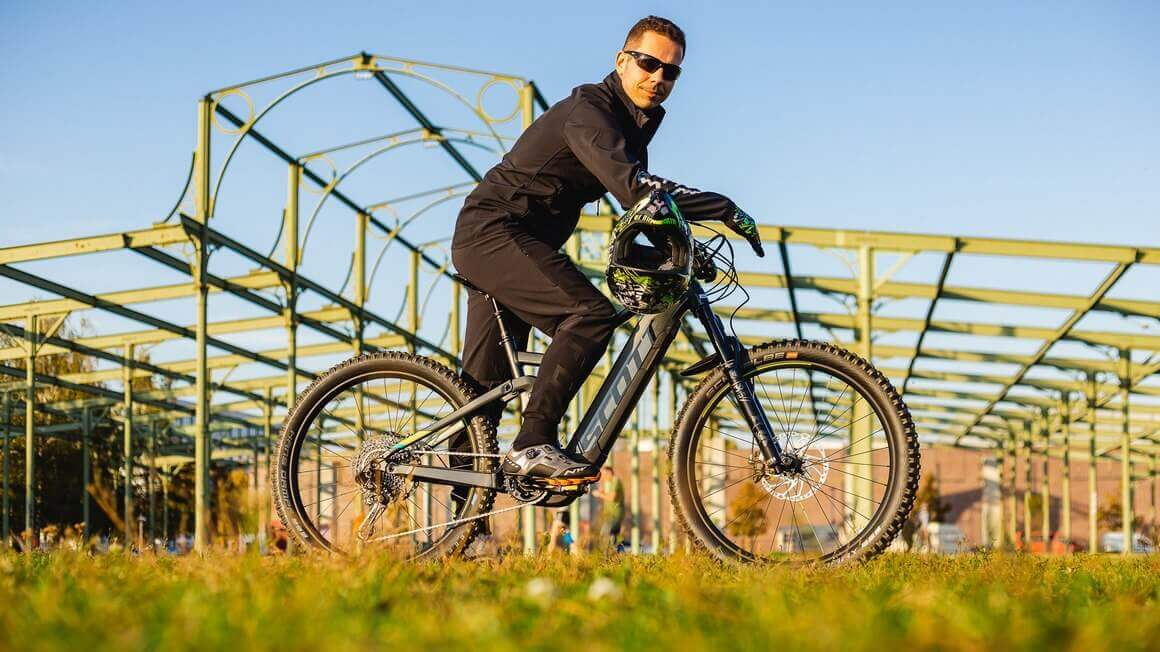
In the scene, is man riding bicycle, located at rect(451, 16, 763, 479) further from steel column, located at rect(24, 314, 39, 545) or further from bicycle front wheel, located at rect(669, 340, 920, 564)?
steel column, located at rect(24, 314, 39, 545)

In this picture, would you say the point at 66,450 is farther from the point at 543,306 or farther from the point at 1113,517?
the point at 1113,517

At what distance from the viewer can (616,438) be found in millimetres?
3672

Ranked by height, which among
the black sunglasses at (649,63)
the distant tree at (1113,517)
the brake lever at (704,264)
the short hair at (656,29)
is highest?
the short hair at (656,29)

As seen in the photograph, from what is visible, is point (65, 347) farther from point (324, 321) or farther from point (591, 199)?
point (591, 199)

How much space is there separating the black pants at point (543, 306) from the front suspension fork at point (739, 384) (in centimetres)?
30

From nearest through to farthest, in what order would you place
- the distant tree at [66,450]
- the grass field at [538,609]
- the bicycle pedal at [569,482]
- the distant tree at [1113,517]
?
1. the grass field at [538,609]
2. the bicycle pedal at [569,482]
3. the distant tree at [66,450]
4. the distant tree at [1113,517]

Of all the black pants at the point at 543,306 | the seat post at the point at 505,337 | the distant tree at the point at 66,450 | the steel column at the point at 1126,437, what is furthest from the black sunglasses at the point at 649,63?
the distant tree at the point at 66,450

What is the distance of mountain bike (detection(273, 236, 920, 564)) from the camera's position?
361 cm

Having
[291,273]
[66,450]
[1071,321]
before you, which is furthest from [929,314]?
[66,450]

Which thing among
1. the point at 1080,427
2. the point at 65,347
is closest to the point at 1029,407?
the point at 1080,427

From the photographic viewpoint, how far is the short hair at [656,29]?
145 inches

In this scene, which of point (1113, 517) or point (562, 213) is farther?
point (1113, 517)

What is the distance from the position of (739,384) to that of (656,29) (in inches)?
44.9

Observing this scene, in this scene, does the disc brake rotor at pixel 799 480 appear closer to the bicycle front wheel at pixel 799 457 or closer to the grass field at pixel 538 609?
the bicycle front wheel at pixel 799 457
